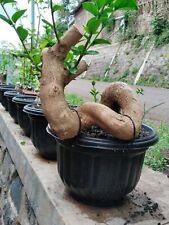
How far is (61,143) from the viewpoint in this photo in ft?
3.91

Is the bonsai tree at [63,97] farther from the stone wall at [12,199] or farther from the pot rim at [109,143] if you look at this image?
the stone wall at [12,199]

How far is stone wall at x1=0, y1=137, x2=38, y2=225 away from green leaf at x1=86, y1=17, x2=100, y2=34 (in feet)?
2.72

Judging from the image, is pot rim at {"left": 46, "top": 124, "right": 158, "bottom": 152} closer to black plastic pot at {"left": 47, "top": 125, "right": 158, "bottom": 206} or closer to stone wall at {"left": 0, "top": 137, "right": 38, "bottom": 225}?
black plastic pot at {"left": 47, "top": 125, "right": 158, "bottom": 206}

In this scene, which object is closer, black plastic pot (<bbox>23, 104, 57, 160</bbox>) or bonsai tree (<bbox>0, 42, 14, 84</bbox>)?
black plastic pot (<bbox>23, 104, 57, 160</bbox>)

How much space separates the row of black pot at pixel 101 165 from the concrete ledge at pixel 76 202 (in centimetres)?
6

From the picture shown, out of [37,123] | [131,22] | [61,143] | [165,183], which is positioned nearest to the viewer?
[61,143]

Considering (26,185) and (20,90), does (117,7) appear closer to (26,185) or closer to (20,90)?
(26,185)

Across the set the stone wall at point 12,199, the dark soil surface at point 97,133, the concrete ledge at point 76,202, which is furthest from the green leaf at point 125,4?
the stone wall at point 12,199

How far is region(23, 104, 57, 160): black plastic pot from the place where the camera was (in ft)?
5.58

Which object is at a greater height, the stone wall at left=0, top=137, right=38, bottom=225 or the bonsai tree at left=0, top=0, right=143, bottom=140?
the bonsai tree at left=0, top=0, right=143, bottom=140

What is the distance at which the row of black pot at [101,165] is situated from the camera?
109 cm

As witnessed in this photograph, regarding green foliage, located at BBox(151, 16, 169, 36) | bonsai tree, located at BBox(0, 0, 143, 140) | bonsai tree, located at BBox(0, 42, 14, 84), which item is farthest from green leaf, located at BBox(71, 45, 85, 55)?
green foliage, located at BBox(151, 16, 169, 36)

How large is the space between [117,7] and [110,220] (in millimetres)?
715

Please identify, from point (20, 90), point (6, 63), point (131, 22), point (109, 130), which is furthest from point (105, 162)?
point (131, 22)
